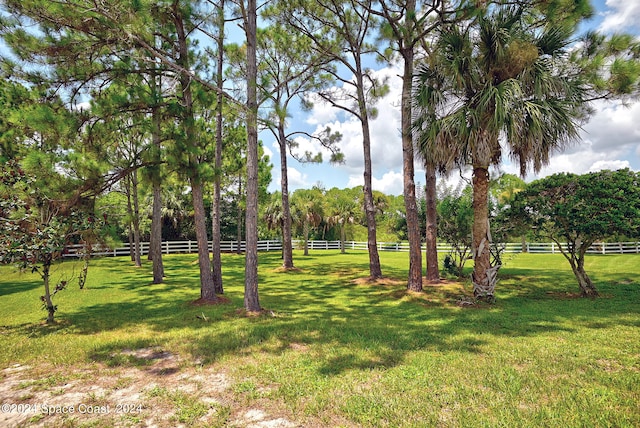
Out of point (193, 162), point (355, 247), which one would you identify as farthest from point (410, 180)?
point (355, 247)

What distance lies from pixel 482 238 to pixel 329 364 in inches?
227

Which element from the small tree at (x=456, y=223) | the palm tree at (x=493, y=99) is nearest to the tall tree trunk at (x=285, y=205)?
the small tree at (x=456, y=223)

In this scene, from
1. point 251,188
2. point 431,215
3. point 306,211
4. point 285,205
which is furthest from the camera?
point 306,211

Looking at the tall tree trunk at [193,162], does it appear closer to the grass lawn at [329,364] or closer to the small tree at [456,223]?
the grass lawn at [329,364]

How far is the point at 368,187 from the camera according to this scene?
40.8ft

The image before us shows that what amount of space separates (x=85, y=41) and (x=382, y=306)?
8.43m

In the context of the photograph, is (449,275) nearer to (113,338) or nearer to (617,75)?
(617,75)

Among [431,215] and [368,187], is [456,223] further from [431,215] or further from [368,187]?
[368,187]

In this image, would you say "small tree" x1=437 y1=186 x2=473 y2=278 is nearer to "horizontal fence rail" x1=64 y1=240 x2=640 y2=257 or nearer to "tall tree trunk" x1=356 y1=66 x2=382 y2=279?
"tall tree trunk" x1=356 y1=66 x2=382 y2=279

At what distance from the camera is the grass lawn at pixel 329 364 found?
3047mm

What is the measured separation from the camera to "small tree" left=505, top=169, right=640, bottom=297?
24.7 ft

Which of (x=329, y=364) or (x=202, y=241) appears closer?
(x=329, y=364)

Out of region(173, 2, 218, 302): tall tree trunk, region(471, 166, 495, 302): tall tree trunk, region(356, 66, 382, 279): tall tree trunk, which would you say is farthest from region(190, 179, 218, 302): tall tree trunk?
region(471, 166, 495, 302): tall tree trunk

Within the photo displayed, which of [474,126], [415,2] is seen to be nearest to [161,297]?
[474,126]
